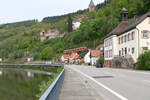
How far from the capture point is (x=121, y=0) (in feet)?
338

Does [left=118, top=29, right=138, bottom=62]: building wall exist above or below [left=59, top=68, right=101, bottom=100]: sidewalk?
above

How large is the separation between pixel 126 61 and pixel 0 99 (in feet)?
77.4

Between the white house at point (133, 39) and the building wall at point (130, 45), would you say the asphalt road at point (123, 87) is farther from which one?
the building wall at point (130, 45)

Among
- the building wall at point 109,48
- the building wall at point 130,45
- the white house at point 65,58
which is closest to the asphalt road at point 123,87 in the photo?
the building wall at point 130,45

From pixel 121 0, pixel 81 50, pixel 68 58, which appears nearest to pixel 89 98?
pixel 121 0

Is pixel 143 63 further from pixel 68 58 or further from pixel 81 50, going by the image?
pixel 68 58

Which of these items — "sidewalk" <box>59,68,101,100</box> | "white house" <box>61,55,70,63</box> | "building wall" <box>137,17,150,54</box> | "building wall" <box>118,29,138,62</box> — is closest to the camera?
"sidewalk" <box>59,68,101,100</box>

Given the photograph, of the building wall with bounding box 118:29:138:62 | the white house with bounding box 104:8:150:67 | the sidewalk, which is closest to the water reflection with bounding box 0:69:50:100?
the sidewalk

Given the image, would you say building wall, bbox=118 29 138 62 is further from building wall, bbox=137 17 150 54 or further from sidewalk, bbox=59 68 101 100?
sidewalk, bbox=59 68 101 100

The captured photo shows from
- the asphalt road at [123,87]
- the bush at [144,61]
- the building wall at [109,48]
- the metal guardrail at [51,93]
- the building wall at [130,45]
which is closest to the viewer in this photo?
the metal guardrail at [51,93]

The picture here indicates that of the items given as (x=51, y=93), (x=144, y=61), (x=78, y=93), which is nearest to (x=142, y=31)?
(x=144, y=61)

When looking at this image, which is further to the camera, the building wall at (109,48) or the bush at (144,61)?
the building wall at (109,48)

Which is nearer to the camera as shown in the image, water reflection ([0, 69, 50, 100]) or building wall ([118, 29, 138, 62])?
water reflection ([0, 69, 50, 100])

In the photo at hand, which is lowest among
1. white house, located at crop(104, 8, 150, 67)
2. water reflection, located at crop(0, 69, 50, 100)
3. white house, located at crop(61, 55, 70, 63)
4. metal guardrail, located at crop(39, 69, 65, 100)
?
water reflection, located at crop(0, 69, 50, 100)
